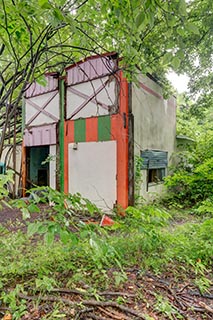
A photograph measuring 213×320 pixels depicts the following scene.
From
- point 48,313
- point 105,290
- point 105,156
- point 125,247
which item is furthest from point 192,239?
point 105,156

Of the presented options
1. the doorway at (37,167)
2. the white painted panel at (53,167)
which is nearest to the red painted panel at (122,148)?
the white painted panel at (53,167)

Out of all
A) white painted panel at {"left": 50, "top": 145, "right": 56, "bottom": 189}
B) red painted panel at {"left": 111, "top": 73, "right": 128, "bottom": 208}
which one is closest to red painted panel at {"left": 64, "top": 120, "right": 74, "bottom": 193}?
white painted panel at {"left": 50, "top": 145, "right": 56, "bottom": 189}

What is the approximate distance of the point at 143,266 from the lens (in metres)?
2.59

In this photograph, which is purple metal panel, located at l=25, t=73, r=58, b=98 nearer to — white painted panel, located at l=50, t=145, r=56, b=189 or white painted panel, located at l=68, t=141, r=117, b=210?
white painted panel, located at l=50, t=145, r=56, b=189

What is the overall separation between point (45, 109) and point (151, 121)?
3.29 meters

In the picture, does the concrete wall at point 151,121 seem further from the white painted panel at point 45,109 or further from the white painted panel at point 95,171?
the white painted panel at point 45,109

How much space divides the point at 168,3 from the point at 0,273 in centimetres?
265

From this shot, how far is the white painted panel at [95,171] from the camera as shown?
587 cm

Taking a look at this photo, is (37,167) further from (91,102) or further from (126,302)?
(126,302)

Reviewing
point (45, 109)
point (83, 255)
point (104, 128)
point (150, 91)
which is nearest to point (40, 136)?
point (45, 109)

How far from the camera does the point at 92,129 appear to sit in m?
6.22

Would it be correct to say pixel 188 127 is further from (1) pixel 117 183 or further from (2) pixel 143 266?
(2) pixel 143 266

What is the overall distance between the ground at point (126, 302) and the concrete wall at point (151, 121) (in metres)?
4.07

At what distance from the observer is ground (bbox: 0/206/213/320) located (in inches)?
68.9
